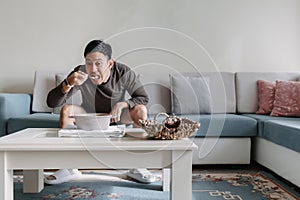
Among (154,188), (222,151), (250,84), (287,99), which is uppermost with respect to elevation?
(250,84)

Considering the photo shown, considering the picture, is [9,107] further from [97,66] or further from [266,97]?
[266,97]

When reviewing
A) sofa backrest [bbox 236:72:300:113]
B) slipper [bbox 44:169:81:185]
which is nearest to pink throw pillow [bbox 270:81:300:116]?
sofa backrest [bbox 236:72:300:113]

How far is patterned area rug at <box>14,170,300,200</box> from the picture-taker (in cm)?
216

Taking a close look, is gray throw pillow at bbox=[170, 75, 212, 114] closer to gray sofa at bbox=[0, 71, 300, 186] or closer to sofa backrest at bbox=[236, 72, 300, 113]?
gray sofa at bbox=[0, 71, 300, 186]

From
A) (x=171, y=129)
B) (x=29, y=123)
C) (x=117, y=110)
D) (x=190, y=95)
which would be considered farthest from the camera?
(x=190, y=95)

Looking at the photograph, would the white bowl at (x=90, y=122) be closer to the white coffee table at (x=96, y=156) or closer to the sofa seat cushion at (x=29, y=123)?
the white coffee table at (x=96, y=156)

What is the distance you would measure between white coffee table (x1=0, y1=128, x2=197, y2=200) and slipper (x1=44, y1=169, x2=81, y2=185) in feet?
2.79

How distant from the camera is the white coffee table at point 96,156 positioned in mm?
1479

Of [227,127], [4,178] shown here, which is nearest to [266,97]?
[227,127]

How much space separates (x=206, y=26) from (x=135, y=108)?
1.74 meters

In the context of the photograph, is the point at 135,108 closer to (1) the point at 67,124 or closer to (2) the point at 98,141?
(1) the point at 67,124

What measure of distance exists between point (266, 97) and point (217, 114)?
1.60 ft

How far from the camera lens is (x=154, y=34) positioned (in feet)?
12.0

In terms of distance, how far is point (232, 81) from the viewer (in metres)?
3.46
